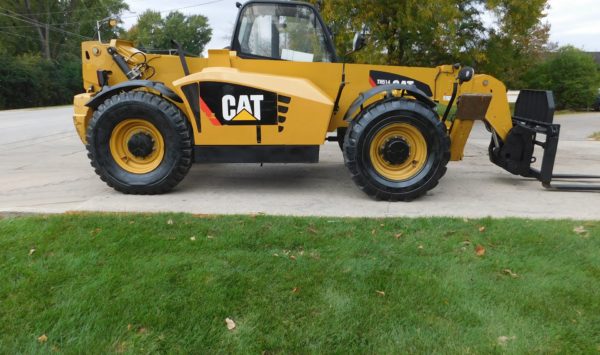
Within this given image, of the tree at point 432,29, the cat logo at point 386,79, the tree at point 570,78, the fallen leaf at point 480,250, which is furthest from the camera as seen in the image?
the tree at point 570,78

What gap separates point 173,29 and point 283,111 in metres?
86.2

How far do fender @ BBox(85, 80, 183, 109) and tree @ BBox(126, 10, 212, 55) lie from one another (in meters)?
75.7

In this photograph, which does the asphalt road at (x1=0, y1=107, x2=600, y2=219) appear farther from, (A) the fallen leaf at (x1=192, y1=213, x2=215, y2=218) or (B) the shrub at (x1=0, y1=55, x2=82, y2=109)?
(B) the shrub at (x1=0, y1=55, x2=82, y2=109)

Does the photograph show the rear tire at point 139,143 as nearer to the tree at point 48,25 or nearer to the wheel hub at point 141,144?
the wheel hub at point 141,144

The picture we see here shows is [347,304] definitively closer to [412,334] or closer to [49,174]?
[412,334]

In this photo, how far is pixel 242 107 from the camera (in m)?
5.27

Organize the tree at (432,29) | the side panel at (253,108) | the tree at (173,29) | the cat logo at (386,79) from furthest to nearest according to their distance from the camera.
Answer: the tree at (173,29) < the tree at (432,29) < the cat logo at (386,79) < the side panel at (253,108)

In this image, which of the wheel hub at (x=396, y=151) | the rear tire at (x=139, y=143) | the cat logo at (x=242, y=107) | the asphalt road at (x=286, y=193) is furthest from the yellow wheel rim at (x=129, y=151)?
the wheel hub at (x=396, y=151)

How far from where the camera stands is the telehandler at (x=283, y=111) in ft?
17.4

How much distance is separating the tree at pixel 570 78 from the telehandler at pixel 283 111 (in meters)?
21.6

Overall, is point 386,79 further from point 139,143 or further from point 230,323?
point 230,323

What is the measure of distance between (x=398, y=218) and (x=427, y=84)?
225cm

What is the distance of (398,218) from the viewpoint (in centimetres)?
462

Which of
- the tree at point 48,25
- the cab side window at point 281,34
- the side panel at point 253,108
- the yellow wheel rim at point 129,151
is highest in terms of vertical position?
the tree at point 48,25
